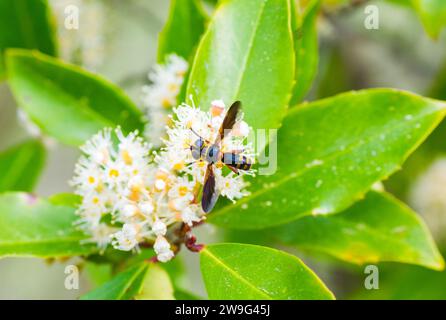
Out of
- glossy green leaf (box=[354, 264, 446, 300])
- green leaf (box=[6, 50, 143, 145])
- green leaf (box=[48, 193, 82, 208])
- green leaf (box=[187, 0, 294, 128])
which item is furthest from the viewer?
glossy green leaf (box=[354, 264, 446, 300])

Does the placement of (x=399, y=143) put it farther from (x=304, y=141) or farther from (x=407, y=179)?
(x=407, y=179)

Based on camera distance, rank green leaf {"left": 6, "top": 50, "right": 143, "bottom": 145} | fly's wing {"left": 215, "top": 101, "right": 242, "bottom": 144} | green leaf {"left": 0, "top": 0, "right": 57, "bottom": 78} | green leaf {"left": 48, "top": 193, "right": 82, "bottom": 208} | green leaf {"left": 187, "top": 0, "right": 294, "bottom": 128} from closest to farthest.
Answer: fly's wing {"left": 215, "top": 101, "right": 242, "bottom": 144} → green leaf {"left": 187, "top": 0, "right": 294, "bottom": 128} → green leaf {"left": 48, "top": 193, "right": 82, "bottom": 208} → green leaf {"left": 6, "top": 50, "right": 143, "bottom": 145} → green leaf {"left": 0, "top": 0, "right": 57, "bottom": 78}

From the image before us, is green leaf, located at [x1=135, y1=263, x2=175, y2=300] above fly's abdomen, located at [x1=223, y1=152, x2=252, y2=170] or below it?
below

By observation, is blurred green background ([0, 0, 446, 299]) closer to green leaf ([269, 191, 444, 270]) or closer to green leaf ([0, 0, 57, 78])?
green leaf ([0, 0, 57, 78])

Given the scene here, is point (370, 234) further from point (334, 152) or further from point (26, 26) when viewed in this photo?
point (26, 26)

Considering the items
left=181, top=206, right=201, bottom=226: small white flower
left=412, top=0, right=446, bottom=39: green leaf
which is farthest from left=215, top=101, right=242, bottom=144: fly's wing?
left=412, top=0, right=446, bottom=39: green leaf

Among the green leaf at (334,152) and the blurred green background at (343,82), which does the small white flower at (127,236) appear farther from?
the blurred green background at (343,82)

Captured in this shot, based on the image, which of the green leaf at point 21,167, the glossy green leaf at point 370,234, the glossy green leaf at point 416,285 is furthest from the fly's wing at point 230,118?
the glossy green leaf at point 416,285
